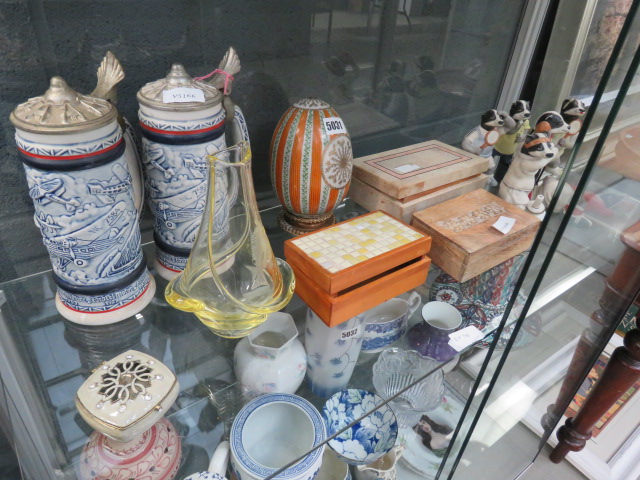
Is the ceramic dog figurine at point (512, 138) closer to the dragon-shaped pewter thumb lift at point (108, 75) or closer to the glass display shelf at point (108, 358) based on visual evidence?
the glass display shelf at point (108, 358)

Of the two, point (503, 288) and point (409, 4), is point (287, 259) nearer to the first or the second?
point (503, 288)

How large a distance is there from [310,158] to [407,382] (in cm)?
29

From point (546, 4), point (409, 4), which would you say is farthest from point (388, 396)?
point (546, 4)

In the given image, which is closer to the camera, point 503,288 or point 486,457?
point 503,288

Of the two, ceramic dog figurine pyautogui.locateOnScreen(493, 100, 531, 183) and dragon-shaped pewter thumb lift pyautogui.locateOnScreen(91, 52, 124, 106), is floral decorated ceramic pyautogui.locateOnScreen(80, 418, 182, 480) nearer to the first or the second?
dragon-shaped pewter thumb lift pyautogui.locateOnScreen(91, 52, 124, 106)

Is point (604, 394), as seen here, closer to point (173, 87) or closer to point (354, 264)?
point (354, 264)

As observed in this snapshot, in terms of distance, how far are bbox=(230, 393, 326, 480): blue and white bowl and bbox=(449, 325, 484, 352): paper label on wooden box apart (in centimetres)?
21

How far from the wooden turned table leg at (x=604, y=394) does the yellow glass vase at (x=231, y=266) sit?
56cm

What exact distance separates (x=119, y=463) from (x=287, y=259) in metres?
0.25

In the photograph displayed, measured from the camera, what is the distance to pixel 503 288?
0.69m

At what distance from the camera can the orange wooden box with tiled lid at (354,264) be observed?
0.49m

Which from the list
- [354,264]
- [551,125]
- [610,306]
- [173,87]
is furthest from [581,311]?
[173,87]

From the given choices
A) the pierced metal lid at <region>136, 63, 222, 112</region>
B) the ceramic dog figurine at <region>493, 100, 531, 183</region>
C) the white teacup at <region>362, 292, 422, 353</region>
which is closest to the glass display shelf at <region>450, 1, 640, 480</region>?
the white teacup at <region>362, 292, 422, 353</region>

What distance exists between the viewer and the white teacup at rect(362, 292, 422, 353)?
0.58 meters
